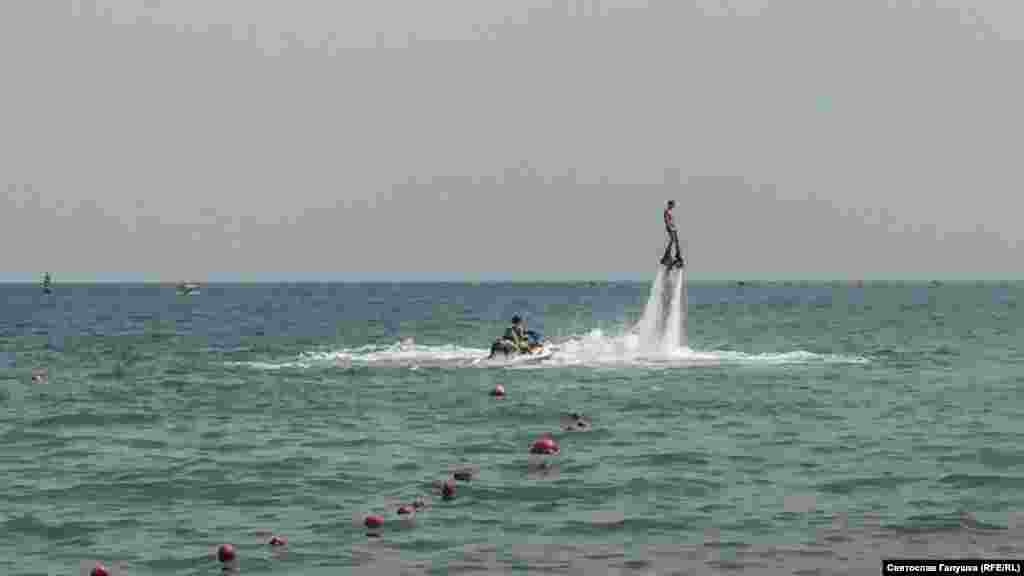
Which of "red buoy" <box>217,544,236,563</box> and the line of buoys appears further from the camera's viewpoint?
the line of buoys

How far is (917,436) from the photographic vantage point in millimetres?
36688

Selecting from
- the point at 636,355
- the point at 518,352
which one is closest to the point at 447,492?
the point at 518,352

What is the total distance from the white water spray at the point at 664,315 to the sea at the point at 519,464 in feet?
0.84

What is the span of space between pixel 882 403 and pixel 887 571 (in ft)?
91.9

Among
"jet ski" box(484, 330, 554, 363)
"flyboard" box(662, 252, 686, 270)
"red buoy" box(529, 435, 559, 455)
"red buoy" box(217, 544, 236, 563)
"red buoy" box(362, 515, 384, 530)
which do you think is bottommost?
"red buoy" box(217, 544, 236, 563)

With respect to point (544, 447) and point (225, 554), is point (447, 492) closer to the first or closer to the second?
point (225, 554)

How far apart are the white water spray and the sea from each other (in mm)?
257

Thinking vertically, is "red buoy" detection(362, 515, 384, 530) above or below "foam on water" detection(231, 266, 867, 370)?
below

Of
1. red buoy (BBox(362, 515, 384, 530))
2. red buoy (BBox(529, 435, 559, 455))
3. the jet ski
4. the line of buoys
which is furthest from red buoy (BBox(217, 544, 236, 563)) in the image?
the jet ski

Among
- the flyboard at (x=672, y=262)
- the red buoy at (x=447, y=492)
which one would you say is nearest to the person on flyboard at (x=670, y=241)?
the flyboard at (x=672, y=262)

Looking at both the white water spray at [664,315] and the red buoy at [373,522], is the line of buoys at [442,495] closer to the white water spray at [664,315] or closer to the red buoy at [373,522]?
the red buoy at [373,522]

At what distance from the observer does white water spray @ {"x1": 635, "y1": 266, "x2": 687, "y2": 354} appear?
55625mm

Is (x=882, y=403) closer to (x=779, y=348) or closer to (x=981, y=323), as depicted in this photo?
(x=779, y=348)

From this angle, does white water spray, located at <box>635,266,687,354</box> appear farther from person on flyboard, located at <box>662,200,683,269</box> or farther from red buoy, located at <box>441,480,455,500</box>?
red buoy, located at <box>441,480,455,500</box>
